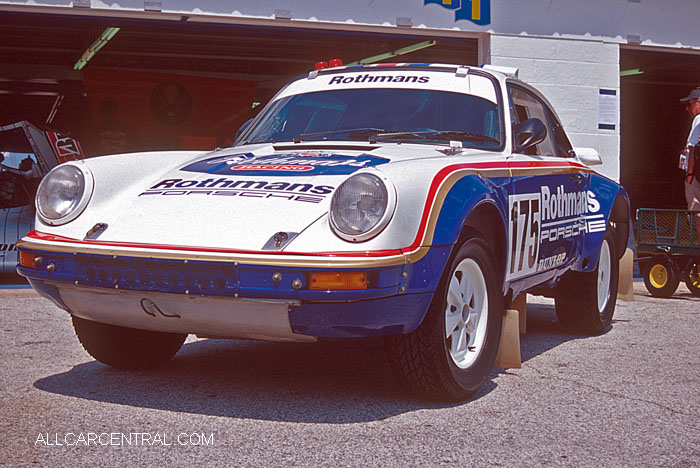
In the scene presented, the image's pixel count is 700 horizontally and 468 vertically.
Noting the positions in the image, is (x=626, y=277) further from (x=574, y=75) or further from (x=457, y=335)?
(x=574, y=75)

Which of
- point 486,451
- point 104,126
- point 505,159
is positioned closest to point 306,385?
point 486,451

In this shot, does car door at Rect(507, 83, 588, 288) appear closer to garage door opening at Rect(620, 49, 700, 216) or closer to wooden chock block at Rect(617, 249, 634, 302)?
wooden chock block at Rect(617, 249, 634, 302)

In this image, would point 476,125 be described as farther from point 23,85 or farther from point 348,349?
point 23,85

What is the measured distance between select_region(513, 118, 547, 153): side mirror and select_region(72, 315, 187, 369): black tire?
202 centimetres

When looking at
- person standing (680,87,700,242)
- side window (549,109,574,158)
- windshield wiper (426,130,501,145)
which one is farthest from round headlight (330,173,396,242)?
person standing (680,87,700,242)

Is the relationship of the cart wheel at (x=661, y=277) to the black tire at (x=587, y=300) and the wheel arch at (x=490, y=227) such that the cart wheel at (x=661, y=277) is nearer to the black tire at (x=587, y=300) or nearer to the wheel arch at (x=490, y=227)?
the black tire at (x=587, y=300)

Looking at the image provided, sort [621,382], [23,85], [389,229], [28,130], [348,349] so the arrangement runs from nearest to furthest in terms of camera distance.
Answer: [389,229], [621,382], [348,349], [28,130], [23,85]

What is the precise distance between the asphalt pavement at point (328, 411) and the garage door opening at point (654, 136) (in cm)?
1558

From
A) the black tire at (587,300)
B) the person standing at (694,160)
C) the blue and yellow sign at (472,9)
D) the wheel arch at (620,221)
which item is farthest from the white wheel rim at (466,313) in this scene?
the blue and yellow sign at (472,9)

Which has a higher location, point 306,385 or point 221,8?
point 221,8

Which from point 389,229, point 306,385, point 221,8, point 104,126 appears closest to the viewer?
point 389,229

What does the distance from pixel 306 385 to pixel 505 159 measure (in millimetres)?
1436

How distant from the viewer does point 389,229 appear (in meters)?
3.32

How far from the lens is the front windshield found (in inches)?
178
